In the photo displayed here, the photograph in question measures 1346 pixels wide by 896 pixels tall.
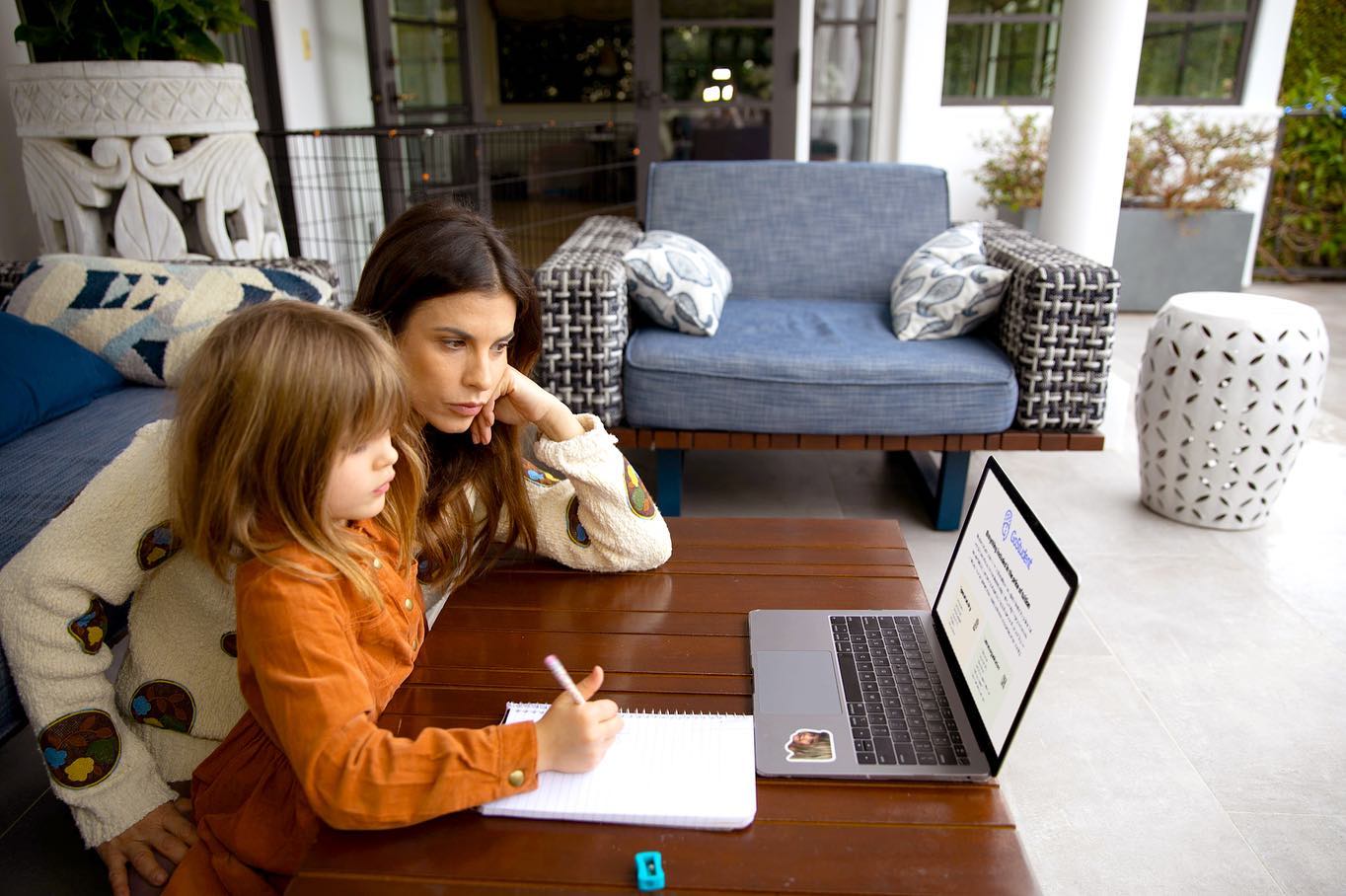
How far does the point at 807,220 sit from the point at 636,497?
6.31 ft

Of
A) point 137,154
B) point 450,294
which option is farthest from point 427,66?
point 450,294

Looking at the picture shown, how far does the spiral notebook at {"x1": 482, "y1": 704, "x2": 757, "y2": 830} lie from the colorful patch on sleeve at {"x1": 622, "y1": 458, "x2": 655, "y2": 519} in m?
0.36

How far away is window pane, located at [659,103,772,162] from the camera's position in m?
5.25

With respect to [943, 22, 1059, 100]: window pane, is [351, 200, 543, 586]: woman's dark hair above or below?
below

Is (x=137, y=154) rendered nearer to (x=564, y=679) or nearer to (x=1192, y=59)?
(x=564, y=679)

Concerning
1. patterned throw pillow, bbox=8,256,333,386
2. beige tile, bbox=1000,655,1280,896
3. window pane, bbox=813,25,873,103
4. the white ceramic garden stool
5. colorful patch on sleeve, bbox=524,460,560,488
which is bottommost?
beige tile, bbox=1000,655,1280,896

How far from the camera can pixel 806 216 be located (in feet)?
9.64

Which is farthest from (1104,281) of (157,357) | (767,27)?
(767,27)

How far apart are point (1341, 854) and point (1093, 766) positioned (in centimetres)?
34

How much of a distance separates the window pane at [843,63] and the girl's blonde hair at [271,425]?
494 cm

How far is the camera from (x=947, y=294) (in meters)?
2.46

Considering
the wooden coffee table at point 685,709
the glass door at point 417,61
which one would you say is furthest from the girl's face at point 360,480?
the glass door at point 417,61

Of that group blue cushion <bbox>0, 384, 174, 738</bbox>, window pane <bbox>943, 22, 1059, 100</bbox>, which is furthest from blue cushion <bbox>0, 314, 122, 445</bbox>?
window pane <bbox>943, 22, 1059, 100</bbox>

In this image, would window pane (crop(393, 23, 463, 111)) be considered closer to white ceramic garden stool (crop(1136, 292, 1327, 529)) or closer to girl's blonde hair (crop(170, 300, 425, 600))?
white ceramic garden stool (crop(1136, 292, 1327, 529))
